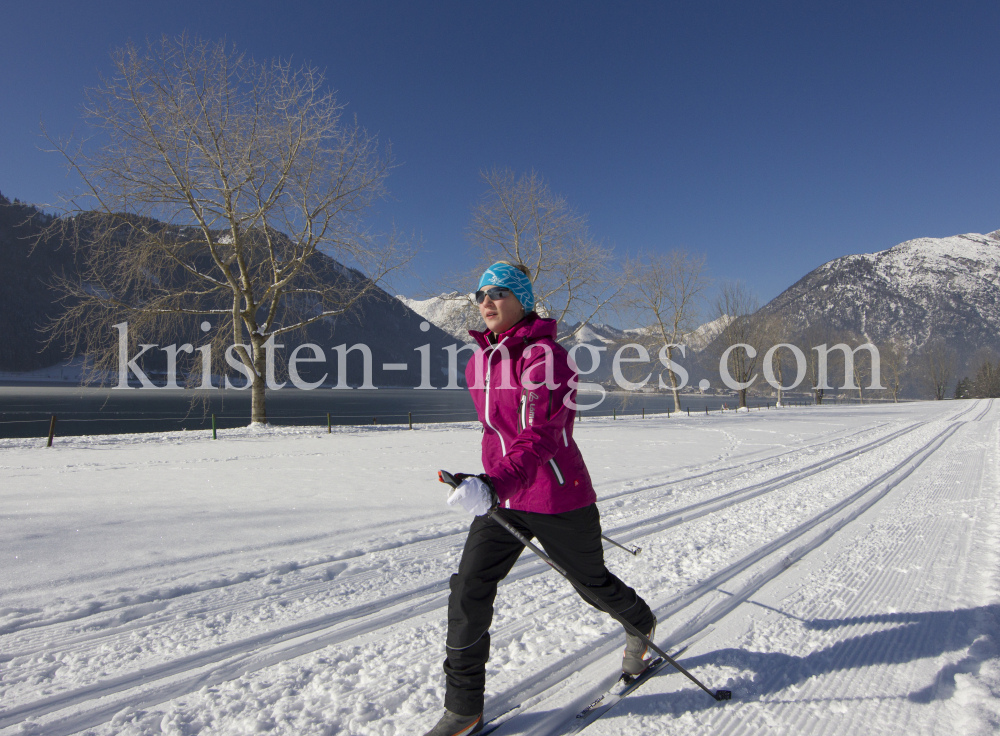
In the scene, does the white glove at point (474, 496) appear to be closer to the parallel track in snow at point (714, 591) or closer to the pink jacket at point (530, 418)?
the pink jacket at point (530, 418)

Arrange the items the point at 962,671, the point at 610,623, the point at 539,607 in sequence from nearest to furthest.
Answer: the point at 962,671 < the point at 610,623 < the point at 539,607

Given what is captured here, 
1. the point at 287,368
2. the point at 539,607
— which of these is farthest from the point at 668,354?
the point at 539,607

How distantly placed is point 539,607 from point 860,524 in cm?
372

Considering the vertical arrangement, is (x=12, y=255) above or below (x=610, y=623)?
above

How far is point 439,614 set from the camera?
2.85 m

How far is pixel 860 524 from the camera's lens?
4.72 metres

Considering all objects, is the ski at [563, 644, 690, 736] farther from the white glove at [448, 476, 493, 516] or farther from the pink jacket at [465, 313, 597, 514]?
the white glove at [448, 476, 493, 516]

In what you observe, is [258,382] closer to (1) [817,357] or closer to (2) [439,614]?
(2) [439,614]

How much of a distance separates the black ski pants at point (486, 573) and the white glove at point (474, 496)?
0.21 m

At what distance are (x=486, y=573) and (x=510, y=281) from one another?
1.11m

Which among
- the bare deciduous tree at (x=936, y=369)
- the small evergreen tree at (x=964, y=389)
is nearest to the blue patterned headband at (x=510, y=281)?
the bare deciduous tree at (x=936, y=369)

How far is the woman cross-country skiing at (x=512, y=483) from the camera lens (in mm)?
1702

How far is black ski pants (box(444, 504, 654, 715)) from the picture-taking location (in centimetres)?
175

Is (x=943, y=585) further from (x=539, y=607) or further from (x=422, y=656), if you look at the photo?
(x=422, y=656)
